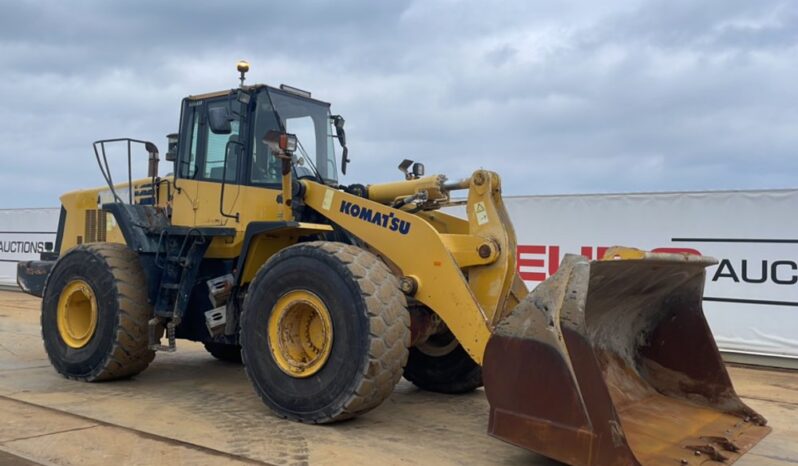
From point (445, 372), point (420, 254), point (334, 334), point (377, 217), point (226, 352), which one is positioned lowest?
point (226, 352)

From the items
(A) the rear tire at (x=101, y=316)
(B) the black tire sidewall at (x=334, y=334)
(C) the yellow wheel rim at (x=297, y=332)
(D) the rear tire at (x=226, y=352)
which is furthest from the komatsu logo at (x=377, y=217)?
(D) the rear tire at (x=226, y=352)

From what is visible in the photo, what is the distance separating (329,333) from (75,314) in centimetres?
348

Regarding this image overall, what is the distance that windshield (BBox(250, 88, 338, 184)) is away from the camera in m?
6.66

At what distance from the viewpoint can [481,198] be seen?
18.9 ft

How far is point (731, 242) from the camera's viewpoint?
32.0ft

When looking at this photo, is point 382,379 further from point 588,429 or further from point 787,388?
point 787,388

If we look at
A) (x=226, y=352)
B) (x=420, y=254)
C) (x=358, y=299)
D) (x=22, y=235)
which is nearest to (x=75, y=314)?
(x=226, y=352)

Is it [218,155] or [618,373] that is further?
[218,155]

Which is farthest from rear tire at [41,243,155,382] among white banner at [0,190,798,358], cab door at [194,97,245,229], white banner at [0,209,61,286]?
white banner at [0,209,61,286]

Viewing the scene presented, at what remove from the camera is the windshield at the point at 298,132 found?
666 cm

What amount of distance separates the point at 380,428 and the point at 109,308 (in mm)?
3020

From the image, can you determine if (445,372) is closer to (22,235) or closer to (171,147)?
(171,147)

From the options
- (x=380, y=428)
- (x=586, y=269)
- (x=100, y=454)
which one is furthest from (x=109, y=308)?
(x=586, y=269)

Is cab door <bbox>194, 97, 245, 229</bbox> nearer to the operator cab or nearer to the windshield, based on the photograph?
the operator cab
